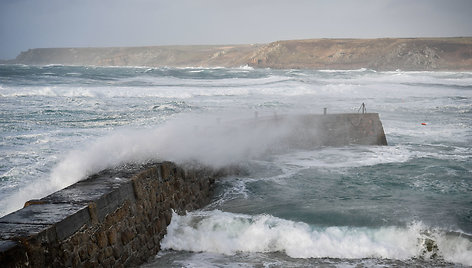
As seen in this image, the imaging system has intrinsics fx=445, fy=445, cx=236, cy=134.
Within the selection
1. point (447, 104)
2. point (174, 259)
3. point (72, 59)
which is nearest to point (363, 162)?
point (174, 259)

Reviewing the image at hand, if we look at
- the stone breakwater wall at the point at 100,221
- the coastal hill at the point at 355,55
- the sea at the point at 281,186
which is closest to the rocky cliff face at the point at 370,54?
the coastal hill at the point at 355,55

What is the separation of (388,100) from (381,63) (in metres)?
75.4

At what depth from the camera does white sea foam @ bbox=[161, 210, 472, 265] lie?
724 cm

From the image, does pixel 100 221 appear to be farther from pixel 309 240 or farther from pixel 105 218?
pixel 309 240

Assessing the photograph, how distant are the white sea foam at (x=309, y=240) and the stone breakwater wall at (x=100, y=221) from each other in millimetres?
579

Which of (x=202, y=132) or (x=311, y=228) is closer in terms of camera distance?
(x=311, y=228)

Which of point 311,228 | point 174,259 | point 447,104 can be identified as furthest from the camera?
point 447,104

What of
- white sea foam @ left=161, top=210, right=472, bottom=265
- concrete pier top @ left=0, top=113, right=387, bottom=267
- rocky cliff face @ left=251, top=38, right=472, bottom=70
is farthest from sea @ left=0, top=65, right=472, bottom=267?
rocky cliff face @ left=251, top=38, right=472, bottom=70

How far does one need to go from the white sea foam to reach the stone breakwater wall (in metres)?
0.58

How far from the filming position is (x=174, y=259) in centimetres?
697

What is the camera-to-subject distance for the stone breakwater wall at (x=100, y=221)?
4.66m

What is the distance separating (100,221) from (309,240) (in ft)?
11.7

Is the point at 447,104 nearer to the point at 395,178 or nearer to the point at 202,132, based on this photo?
the point at 395,178

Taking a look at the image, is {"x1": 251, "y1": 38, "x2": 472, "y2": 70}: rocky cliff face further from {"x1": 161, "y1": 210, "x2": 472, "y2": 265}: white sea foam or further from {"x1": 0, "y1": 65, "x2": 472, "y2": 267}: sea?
{"x1": 161, "y1": 210, "x2": 472, "y2": 265}: white sea foam
